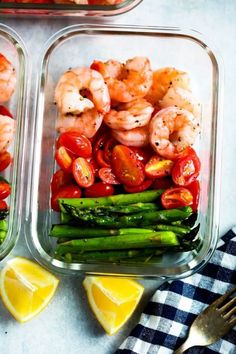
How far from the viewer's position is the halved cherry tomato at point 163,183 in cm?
265

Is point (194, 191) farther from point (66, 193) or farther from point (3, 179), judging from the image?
point (3, 179)

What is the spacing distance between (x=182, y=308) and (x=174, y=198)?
407 millimetres

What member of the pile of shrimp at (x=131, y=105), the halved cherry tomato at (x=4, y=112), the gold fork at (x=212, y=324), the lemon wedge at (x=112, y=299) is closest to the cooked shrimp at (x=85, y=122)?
the pile of shrimp at (x=131, y=105)

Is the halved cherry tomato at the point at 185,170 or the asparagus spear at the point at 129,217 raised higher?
the halved cherry tomato at the point at 185,170

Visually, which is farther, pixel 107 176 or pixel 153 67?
pixel 153 67

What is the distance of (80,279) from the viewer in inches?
107

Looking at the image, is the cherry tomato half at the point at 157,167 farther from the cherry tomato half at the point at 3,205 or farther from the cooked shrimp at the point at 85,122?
the cherry tomato half at the point at 3,205

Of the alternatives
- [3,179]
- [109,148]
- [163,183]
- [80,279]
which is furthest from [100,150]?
[80,279]

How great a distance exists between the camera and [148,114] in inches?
103

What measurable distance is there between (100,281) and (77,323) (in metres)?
0.20

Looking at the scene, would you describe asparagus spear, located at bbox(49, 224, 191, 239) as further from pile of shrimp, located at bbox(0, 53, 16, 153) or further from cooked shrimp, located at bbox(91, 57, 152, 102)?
cooked shrimp, located at bbox(91, 57, 152, 102)

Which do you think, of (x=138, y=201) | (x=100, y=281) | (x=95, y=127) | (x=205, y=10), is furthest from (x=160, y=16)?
(x=100, y=281)

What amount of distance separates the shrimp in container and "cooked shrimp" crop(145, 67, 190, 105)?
211mm

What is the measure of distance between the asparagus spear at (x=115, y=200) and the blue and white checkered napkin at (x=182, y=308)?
0.32 m
